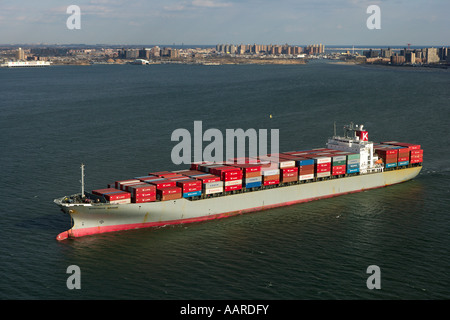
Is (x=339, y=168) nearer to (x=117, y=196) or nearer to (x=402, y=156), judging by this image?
(x=402, y=156)

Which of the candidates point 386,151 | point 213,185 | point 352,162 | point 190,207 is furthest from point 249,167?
point 386,151

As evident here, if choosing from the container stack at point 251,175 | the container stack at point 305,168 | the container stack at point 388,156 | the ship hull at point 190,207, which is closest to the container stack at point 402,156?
the container stack at point 388,156

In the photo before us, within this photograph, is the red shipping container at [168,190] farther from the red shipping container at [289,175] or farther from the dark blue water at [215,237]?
the red shipping container at [289,175]

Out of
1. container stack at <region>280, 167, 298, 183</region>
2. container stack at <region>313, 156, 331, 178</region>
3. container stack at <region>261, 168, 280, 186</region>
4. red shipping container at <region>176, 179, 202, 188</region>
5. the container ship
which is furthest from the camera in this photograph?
container stack at <region>313, 156, 331, 178</region>

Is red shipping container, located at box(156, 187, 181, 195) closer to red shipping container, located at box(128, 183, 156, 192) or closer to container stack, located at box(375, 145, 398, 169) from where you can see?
red shipping container, located at box(128, 183, 156, 192)

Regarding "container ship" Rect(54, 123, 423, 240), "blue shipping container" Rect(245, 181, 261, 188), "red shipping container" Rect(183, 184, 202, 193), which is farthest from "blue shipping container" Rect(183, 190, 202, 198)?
"blue shipping container" Rect(245, 181, 261, 188)

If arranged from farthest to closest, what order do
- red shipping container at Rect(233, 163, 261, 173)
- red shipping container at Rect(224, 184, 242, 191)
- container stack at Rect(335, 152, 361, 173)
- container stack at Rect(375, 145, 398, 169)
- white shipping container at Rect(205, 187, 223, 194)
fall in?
Answer: container stack at Rect(375, 145, 398, 169) < container stack at Rect(335, 152, 361, 173) < red shipping container at Rect(233, 163, 261, 173) < red shipping container at Rect(224, 184, 242, 191) < white shipping container at Rect(205, 187, 223, 194)

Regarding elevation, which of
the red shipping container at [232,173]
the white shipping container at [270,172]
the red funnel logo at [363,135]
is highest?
the red funnel logo at [363,135]
